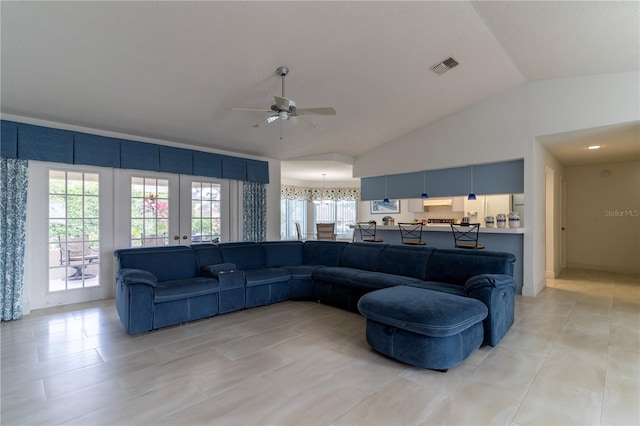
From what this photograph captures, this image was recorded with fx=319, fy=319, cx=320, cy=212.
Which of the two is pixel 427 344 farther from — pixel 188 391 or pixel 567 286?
pixel 567 286

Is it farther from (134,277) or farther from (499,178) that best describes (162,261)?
(499,178)

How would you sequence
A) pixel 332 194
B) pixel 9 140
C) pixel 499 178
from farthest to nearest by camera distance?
pixel 332 194, pixel 499 178, pixel 9 140

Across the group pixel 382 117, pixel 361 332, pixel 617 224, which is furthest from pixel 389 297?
pixel 617 224

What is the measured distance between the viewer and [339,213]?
472 inches

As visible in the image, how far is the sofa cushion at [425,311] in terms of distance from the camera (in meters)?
2.47

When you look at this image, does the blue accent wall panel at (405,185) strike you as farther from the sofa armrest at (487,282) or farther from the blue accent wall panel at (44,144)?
the blue accent wall panel at (44,144)

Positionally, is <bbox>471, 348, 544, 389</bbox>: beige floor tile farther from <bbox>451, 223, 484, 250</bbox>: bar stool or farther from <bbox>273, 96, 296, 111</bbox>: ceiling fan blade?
<bbox>273, 96, 296, 111</bbox>: ceiling fan blade

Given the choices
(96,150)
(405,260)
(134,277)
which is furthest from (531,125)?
(96,150)

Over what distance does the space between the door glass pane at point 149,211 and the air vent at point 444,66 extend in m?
4.70

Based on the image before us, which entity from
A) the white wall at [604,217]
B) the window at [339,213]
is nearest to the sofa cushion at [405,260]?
the white wall at [604,217]

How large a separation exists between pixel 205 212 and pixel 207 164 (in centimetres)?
91

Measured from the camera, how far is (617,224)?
7035 millimetres

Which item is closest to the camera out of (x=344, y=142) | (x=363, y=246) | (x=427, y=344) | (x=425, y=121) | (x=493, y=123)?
(x=427, y=344)

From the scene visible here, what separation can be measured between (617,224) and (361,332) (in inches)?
282
